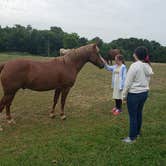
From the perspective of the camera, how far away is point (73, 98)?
9.98 metres

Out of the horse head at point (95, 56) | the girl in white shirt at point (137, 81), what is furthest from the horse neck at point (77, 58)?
the girl in white shirt at point (137, 81)

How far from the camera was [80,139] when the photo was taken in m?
5.12

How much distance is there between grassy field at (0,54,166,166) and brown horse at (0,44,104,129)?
624mm

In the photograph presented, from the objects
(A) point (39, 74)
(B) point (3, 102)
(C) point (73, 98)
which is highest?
(A) point (39, 74)

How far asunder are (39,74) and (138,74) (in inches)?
105

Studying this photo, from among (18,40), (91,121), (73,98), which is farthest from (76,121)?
(18,40)

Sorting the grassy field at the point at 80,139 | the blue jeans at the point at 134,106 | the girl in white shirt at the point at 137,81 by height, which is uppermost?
the girl in white shirt at the point at 137,81

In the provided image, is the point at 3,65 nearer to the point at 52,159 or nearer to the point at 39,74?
the point at 39,74

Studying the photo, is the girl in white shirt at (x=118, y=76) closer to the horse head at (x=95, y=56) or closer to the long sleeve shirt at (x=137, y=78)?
the horse head at (x=95, y=56)

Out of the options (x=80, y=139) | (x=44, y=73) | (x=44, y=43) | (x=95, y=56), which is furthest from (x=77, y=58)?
(x=44, y=43)

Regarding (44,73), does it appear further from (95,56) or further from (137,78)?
(137,78)

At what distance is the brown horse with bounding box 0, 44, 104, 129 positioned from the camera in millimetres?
6023

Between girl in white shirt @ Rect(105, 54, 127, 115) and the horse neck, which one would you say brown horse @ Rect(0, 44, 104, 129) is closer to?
the horse neck

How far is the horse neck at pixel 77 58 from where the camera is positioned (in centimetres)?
693
